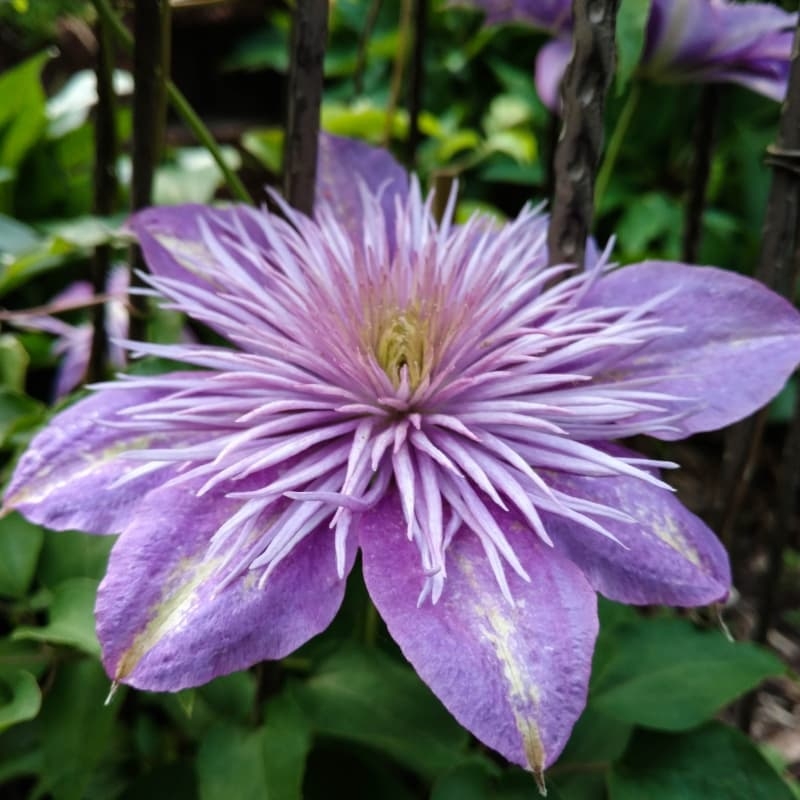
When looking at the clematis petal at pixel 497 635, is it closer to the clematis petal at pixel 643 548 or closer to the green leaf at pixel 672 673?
the clematis petal at pixel 643 548

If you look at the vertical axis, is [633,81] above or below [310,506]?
above

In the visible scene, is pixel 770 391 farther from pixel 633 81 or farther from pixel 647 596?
pixel 633 81

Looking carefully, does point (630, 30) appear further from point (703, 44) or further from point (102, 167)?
point (102, 167)

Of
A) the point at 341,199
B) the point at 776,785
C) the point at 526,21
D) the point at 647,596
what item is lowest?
the point at 776,785

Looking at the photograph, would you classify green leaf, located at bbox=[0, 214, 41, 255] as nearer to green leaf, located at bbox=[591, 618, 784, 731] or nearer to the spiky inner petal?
the spiky inner petal

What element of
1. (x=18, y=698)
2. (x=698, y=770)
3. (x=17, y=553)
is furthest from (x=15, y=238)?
(x=698, y=770)

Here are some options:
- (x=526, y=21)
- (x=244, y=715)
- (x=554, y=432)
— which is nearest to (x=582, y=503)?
(x=554, y=432)
